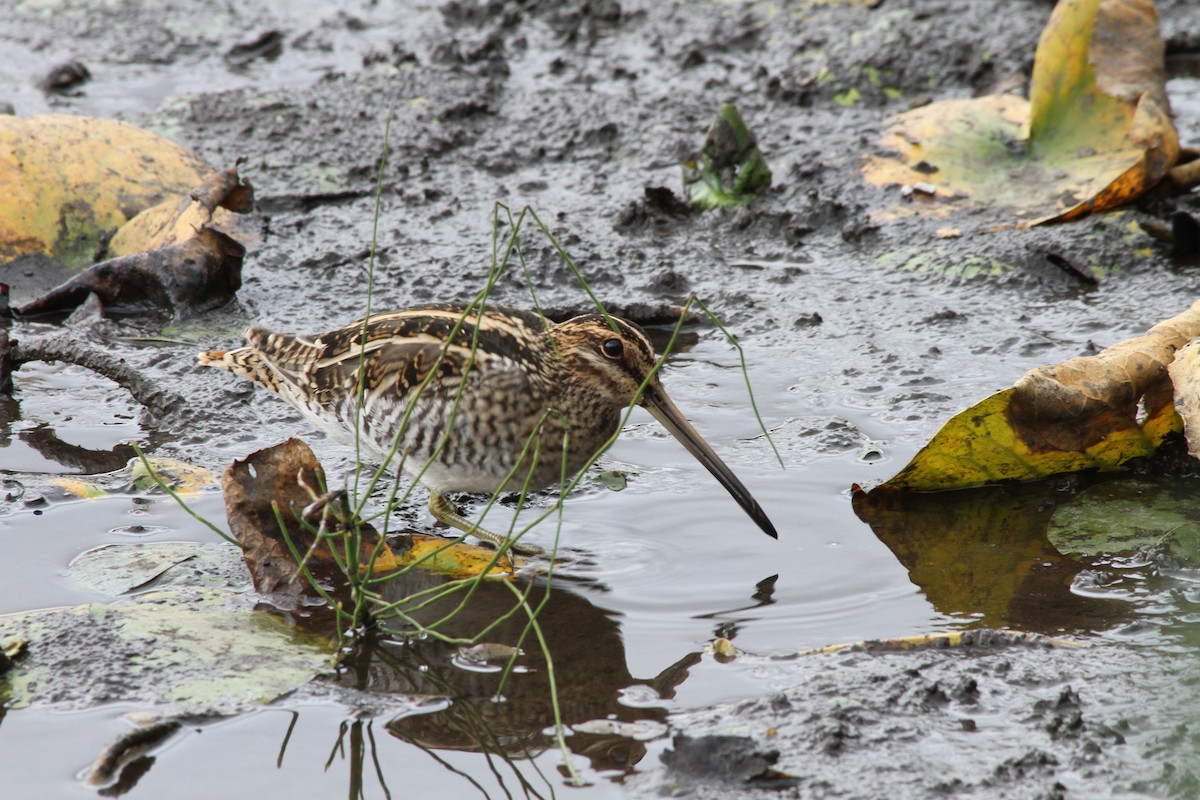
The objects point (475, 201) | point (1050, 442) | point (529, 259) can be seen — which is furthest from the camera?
point (475, 201)

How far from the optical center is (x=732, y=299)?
6.45m

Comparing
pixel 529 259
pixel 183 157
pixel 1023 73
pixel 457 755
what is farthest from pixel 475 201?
pixel 457 755

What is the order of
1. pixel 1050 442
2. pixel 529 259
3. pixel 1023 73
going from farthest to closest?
pixel 1023 73, pixel 529 259, pixel 1050 442

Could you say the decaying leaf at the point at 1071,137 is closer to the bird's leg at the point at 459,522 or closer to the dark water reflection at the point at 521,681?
the bird's leg at the point at 459,522

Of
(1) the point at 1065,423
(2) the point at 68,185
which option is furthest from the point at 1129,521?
(2) the point at 68,185

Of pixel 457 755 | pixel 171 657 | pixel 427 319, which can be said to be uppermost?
pixel 427 319

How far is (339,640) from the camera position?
4.01 m

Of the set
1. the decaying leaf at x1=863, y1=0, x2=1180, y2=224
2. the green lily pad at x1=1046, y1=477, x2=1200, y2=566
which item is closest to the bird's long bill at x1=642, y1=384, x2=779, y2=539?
the green lily pad at x1=1046, y1=477, x2=1200, y2=566

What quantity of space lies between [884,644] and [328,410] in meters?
2.28

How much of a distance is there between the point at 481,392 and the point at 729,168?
3.08 m

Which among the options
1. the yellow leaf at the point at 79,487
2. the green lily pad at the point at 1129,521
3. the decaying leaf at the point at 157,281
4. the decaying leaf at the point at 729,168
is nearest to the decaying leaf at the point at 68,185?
the decaying leaf at the point at 157,281

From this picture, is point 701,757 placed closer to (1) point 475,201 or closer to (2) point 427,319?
(2) point 427,319

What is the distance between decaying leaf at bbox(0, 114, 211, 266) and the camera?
6.67 m

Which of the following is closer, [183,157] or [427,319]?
[427,319]
